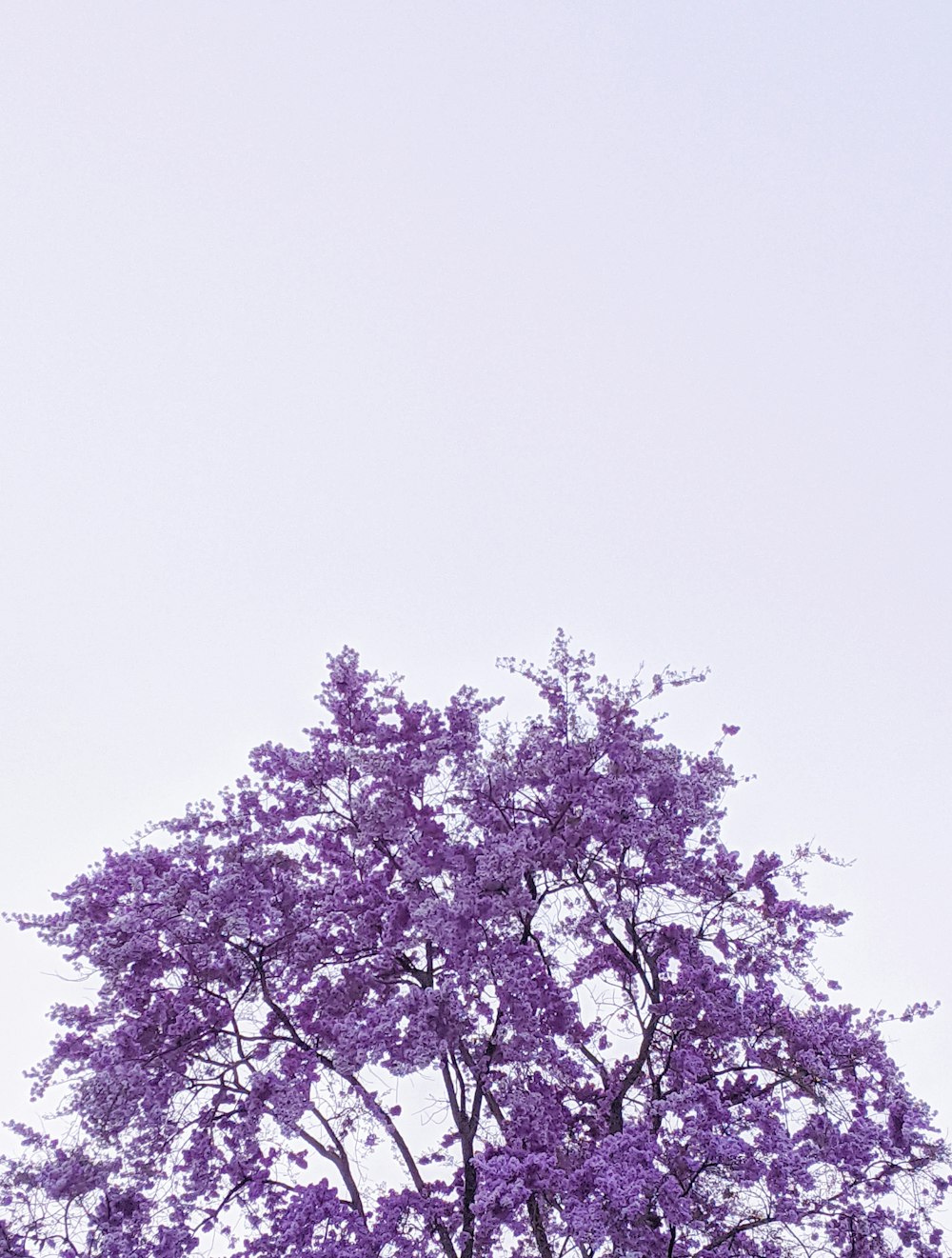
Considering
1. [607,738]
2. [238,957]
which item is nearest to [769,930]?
[607,738]

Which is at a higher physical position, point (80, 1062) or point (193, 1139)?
point (80, 1062)

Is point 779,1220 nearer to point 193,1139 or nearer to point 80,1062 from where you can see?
point 193,1139

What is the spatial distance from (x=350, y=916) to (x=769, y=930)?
16.8 feet

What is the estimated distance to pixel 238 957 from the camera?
10.4m

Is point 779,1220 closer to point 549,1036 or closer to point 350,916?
point 549,1036

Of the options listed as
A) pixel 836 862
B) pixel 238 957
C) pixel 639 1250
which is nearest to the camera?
pixel 639 1250

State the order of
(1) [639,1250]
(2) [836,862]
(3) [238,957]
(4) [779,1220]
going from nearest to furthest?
1. (1) [639,1250]
2. (4) [779,1220]
3. (3) [238,957]
4. (2) [836,862]

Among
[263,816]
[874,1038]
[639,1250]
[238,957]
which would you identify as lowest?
[639,1250]

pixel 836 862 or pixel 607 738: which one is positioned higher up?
pixel 607 738

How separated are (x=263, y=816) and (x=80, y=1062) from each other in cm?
321

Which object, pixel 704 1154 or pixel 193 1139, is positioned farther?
pixel 193 1139

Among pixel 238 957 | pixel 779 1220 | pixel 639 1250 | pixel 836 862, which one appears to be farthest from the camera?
pixel 836 862

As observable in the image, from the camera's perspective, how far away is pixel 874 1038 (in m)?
10.7

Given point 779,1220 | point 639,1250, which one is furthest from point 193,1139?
point 779,1220
